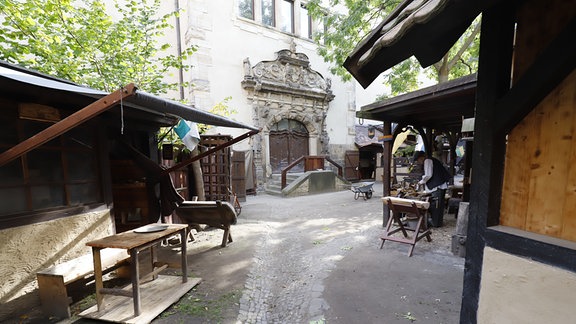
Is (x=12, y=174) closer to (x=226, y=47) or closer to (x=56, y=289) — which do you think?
(x=56, y=289)

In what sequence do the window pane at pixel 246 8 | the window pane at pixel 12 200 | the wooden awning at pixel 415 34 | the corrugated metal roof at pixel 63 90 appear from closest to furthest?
the wooden awning at pixel 415 34 < the corrugated metal roof at pixel 63 90 < the window pane at pixel 12 200 < the window pane at pixel 246 8

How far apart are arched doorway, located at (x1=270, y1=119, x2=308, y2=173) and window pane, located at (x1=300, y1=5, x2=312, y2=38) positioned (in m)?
5.17

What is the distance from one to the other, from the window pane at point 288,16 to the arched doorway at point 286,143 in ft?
16.7

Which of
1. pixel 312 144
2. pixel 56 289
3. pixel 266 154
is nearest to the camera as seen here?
pixel 56 289

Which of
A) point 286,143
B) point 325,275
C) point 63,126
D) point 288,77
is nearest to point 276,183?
point 286,143

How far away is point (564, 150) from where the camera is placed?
129 centimetres

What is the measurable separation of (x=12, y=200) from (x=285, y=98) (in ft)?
37.4

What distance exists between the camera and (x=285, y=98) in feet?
43.3

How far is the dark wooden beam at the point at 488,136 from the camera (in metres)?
1.49

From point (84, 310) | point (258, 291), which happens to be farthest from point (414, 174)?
point (84, 310)

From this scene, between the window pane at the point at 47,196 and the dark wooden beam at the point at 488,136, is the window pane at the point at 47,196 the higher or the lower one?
the lower one

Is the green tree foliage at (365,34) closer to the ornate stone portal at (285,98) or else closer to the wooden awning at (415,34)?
the ornate stone portal at (285,98)

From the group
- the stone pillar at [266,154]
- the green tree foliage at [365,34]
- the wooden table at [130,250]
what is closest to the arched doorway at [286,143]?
the stone pillar at [266,154]

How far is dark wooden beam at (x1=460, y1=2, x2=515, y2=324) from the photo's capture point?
4.88 ft
